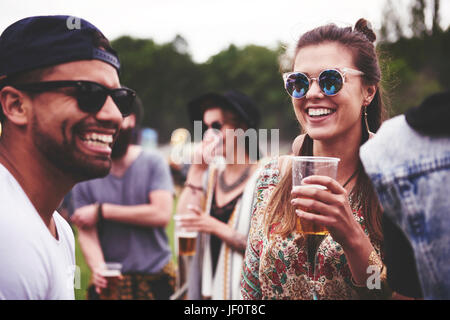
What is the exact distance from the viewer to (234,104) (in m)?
4.11

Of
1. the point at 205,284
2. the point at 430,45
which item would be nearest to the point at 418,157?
the point at 205,284

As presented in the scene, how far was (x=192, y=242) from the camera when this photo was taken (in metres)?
3.94

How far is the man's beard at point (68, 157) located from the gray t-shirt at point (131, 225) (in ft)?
7.86

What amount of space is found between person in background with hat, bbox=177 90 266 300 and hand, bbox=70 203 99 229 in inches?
36.5

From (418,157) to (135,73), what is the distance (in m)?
51.0

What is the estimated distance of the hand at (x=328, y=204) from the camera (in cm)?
146

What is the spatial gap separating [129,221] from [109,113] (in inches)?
93.1

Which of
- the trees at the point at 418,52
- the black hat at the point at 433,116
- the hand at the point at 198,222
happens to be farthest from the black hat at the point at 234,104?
the trees at the point at 418,52

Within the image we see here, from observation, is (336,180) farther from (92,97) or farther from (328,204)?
(92,97)

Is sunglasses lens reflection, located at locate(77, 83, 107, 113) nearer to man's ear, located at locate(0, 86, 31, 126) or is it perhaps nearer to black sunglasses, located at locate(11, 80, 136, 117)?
black sunglasses, located at locate(11, 80, 136, 117)

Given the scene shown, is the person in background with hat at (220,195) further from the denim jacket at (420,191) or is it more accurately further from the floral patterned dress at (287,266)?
the denim jacket at (420,191)

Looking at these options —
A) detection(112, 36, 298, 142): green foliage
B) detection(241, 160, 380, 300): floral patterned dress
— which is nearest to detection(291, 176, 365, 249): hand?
detection(241, 160, 380, 300): floral patterned dress

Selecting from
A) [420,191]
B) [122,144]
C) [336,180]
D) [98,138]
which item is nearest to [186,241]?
[122,144]

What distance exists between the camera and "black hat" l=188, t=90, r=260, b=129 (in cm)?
414
